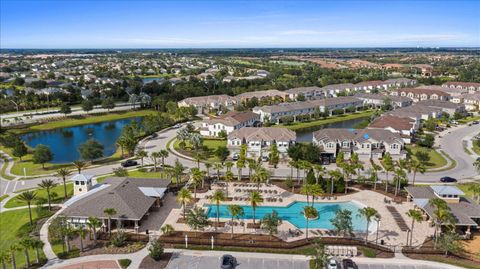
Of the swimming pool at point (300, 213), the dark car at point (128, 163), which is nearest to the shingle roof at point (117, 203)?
the swimming pool at point (300, 213)

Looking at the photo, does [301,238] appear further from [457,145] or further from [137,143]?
[457,145]

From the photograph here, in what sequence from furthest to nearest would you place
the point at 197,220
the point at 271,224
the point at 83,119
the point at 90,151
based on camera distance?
the point at 83,119 → the point at 90,151 → the point at 197,220 → the point at 271,224

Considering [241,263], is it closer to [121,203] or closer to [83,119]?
[121,203]

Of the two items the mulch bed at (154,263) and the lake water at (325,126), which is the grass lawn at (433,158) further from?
the mulch bed at (154,263)

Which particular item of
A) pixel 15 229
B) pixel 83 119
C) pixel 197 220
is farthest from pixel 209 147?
pixel 83 119

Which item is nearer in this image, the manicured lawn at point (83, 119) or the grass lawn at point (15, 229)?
the grass lawn at point (15, 229)

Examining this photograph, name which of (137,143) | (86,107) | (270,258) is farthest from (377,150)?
(86,107)
